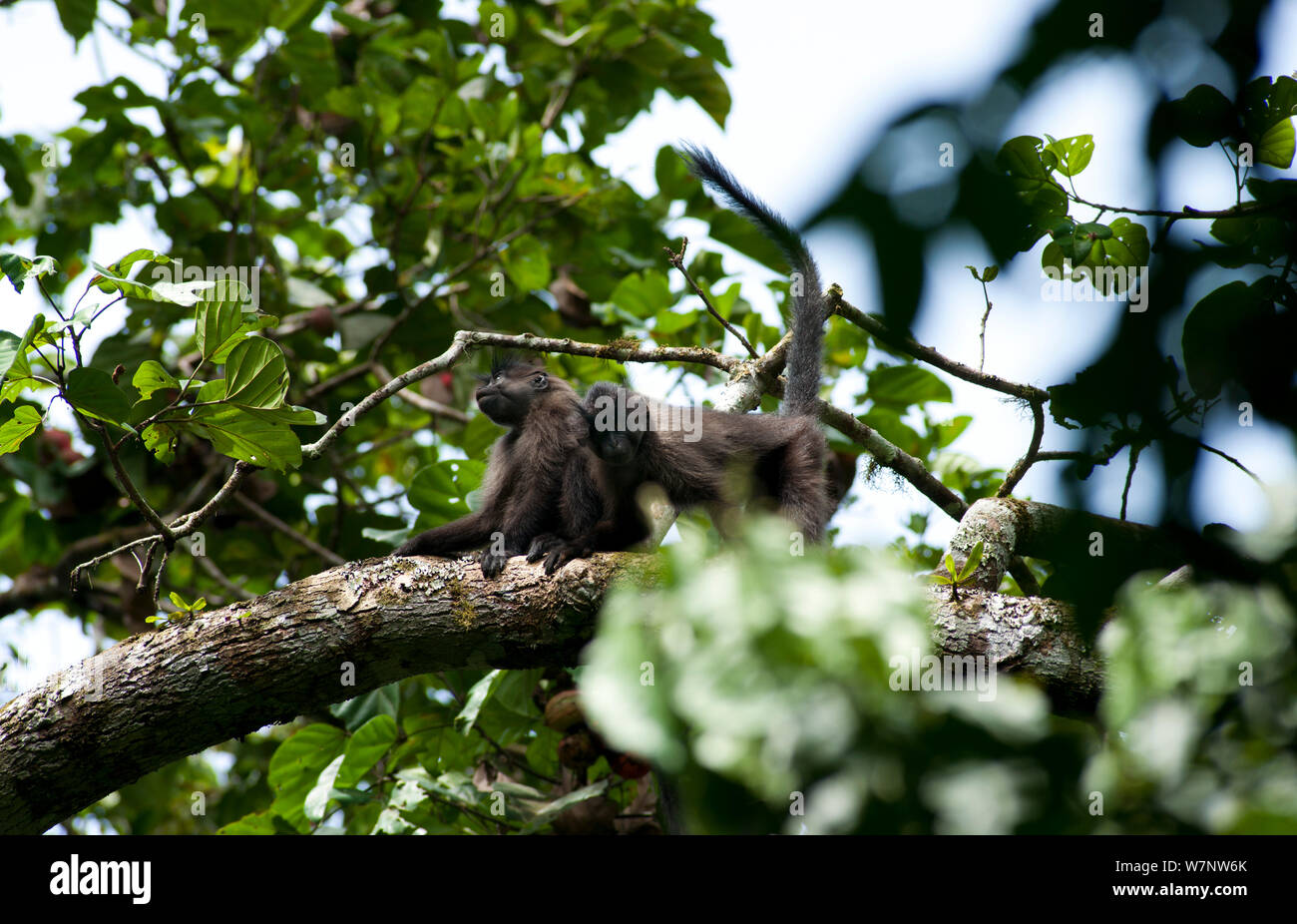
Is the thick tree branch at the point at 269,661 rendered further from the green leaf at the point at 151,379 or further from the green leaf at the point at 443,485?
the green leaf at the point at 443,485

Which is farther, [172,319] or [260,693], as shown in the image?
[172,319]

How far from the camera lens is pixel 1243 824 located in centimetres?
72

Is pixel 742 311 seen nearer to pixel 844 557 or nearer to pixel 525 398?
pixel 525 398

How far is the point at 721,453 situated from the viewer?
5.23 meters

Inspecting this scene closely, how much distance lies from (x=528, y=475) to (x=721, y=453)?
1004mm

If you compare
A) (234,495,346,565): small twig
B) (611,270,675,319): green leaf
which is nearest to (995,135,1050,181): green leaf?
(611,270,675,319): green leaf

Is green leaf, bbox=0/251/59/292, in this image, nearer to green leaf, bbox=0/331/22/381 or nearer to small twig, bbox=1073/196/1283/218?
green leaf, bbox=0/331/22/381

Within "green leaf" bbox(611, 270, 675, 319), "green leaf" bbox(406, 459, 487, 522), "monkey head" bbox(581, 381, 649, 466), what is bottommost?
"green leaf" bbox(406, 459, 487, 522)

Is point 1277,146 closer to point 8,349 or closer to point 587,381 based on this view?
point 8,349

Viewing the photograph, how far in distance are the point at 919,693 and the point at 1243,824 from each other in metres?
0.24

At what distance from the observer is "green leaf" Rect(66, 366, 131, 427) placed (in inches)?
119

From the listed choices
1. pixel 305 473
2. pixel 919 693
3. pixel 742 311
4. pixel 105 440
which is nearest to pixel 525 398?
pixel 742 311

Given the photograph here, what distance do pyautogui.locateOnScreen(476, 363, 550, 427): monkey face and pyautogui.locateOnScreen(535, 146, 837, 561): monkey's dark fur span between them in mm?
548

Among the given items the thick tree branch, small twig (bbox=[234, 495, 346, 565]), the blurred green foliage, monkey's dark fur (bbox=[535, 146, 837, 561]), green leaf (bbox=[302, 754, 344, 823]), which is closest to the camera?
the blurred green foliage
